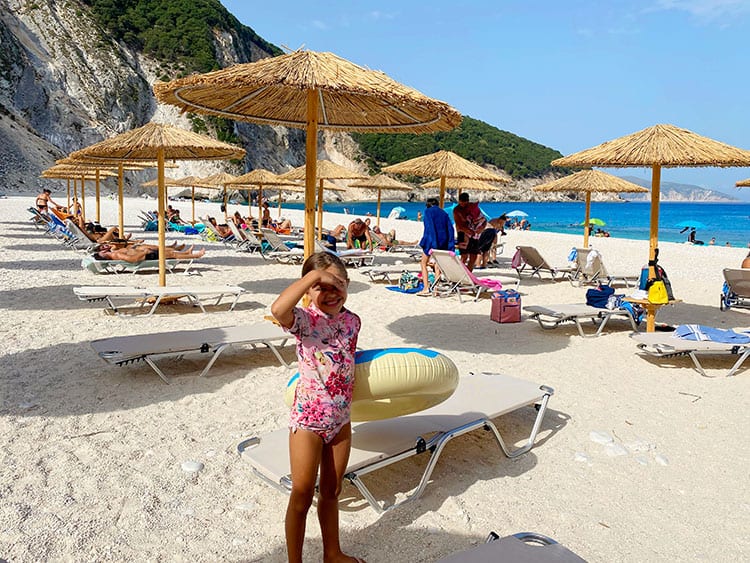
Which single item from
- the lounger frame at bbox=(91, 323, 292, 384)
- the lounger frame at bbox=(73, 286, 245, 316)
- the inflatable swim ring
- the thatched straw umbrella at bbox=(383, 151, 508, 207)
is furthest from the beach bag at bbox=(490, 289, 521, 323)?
the inflatable swim ring

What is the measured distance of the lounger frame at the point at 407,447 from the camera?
103 inches

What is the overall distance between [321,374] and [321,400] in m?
0.09

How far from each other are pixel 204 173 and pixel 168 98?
55.9 meters

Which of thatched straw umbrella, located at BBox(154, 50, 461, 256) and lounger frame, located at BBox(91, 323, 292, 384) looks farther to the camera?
lounger frame, located at BBox(91, 323, 292, 384)

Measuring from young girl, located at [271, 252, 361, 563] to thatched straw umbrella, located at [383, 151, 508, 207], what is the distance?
8567mm

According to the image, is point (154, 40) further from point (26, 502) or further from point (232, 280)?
point (26, 502)

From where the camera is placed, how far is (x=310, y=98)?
4.50m

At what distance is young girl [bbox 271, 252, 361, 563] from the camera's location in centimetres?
208

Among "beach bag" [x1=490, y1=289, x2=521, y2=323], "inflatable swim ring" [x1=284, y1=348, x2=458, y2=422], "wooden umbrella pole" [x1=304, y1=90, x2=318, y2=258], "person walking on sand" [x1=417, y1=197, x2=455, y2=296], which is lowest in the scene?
"beach bag" [x1=490, y1=289, x2=521, y2=323]

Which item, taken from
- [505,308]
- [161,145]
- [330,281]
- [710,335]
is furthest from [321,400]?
[161,145]

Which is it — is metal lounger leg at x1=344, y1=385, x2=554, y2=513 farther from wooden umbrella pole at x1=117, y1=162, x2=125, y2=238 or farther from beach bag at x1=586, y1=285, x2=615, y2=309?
wooden umbrella pole at x1=117, y1=162, x2=125, y2=238

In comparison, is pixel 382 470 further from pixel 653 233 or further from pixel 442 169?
pixel 442 169

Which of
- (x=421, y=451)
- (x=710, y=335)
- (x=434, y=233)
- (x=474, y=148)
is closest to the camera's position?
(x=421, y=451)

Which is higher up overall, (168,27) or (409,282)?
(168,27)
